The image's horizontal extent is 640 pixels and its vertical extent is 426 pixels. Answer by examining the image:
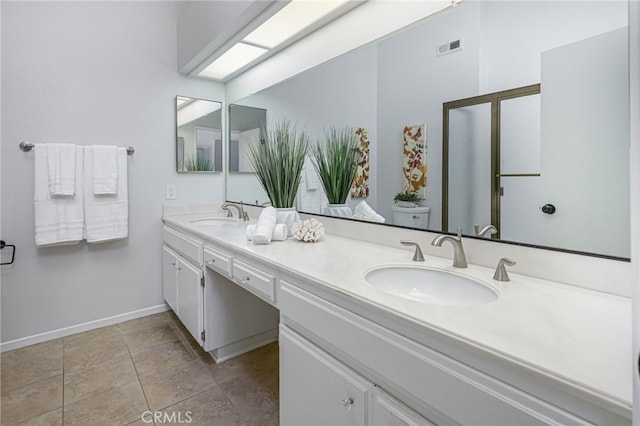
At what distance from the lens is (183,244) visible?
84.7 inches

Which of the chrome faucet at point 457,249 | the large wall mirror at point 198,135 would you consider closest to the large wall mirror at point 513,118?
the chrome faucet at point 457,249

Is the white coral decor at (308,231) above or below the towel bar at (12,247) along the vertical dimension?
above

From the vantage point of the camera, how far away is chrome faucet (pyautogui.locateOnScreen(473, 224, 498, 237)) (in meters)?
1.12

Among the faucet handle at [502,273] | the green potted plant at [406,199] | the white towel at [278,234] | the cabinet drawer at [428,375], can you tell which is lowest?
the cabinet drawer at [428,375]

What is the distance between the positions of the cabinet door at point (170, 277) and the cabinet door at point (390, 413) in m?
1.83

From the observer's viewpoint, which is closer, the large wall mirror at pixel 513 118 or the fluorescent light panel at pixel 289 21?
the large wall mirror at pixel 513 118

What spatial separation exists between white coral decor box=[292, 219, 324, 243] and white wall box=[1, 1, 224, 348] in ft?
5.05

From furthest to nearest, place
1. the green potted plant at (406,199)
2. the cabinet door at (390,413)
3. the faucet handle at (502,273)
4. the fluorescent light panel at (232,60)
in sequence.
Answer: the fluorescent light panel at (232,60) < the green potted plant at (406,199) < the faucet handle at (502,273) < the cabinet door at (390,413)

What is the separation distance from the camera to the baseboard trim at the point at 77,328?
2.12 m

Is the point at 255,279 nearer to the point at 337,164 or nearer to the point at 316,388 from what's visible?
the point at 316,388

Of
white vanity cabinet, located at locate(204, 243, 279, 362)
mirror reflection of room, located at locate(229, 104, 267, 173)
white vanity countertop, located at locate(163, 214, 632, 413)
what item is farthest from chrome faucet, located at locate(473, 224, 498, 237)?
mirror reflection of room, located at locate(229, 104, 267, 173)

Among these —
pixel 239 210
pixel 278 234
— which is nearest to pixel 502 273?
pixel 278 234

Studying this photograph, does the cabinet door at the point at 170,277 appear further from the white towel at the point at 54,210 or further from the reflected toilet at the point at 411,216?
the reflected toilet at the point at 411,216

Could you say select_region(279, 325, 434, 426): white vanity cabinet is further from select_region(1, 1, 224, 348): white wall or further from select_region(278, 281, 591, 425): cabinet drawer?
select_region(1, 1, 224, 348): white wall
